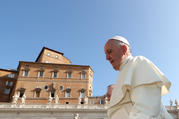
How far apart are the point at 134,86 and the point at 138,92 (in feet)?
0.31

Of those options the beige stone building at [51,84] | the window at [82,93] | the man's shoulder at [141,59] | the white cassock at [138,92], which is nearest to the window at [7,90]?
the beige stone building at [51,84]

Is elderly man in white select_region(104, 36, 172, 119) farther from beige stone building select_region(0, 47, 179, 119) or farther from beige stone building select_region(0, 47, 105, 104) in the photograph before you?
beige stone building select_region(0, 47, 105, 104)

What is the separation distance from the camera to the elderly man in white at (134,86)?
159 centimetres

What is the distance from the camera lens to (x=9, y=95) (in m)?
40.5

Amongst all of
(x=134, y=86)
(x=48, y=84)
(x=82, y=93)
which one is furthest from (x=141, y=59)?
(x=48, y=84)

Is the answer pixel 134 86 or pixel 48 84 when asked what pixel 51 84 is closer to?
pixel 48 84

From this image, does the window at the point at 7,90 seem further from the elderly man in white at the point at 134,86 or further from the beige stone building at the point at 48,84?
the elderly man in white at the point at 134,86

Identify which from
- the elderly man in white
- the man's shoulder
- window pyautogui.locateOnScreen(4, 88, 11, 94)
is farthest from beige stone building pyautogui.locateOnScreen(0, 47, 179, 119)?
the man's shoulder

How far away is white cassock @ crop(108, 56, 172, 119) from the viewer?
5.17ft

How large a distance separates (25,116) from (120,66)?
25.6m

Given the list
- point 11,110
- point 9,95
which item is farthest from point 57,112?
point 9,95

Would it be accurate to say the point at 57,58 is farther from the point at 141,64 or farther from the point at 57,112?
the point at 141,64

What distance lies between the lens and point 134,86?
1.78 meters

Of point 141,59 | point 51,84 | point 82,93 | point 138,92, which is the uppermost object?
point 51,84
